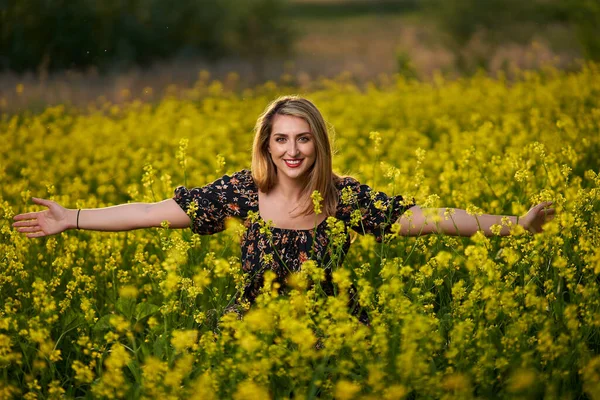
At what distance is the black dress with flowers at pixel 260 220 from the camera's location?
12.5ft

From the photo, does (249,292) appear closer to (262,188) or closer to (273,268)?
(273,268)

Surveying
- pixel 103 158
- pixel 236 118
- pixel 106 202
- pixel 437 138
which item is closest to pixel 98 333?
pixel 106 202

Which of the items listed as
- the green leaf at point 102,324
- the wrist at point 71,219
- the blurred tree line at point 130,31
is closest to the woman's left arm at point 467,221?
the green leaf at point 102,324

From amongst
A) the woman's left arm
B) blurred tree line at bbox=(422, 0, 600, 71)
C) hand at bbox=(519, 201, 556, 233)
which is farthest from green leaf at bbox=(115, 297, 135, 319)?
blurred tree line at bbox=(422, 0, 600, 71)

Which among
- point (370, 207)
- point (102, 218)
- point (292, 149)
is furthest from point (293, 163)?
point (102, 218)

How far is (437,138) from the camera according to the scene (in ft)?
30.0

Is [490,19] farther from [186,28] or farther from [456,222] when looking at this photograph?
[456,222]

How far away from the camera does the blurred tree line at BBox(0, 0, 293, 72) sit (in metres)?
14.7

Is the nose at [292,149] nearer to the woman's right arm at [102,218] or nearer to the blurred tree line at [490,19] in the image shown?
the woman's right arm at [102,218]

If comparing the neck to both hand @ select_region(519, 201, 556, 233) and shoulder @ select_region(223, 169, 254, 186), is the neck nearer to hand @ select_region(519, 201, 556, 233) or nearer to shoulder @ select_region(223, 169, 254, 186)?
shoulder @ select_region(223, 169, 254, 186)

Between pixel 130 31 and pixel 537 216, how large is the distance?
16.5 metres

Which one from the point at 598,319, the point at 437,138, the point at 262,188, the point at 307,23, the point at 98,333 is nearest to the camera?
the point at 598,319

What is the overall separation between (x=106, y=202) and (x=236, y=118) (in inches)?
169

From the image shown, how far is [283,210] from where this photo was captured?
389cm
